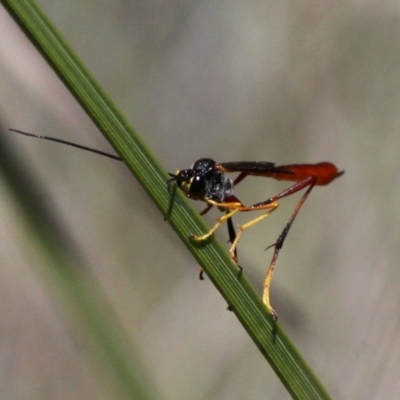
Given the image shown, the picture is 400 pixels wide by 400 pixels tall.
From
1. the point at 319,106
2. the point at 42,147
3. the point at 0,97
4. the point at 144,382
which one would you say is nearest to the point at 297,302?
the point at 319,106

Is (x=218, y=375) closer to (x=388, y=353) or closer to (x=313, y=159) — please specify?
(x=388, y=353)

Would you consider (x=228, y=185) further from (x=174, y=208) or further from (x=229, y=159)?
(x=229, y=159)

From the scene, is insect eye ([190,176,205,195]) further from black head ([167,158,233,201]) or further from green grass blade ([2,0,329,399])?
green grass blade ([2,0,329,399])

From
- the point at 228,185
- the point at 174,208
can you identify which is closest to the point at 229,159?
the point at 228,185

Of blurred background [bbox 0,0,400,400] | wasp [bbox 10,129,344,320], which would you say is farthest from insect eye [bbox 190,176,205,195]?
blurred background [bbox 0,0,400,400]

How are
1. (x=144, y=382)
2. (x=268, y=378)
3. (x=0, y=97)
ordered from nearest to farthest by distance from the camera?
(x=144, y=382) < (x=268, y=378) < (x=0, y=97)
